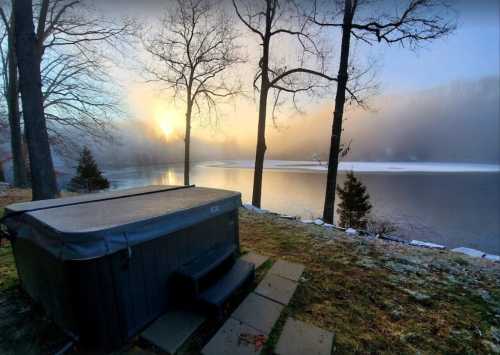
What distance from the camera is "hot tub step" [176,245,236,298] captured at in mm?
1999

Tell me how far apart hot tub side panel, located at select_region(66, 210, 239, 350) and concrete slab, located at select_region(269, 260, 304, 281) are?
1327 millimetres

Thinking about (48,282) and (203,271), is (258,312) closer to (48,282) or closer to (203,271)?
(203,271)

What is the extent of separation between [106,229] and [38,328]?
135 centimetres

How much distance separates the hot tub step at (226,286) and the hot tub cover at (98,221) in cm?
69

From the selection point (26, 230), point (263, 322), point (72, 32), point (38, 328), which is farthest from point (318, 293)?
point (72, 32)

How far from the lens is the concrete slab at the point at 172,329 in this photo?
1.71 m

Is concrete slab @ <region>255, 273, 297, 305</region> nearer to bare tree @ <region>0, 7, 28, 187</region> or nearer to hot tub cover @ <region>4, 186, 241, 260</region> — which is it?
hot tub cover @ <region>4, 186, 241, 260</region>

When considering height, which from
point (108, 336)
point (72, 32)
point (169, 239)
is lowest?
point (108, 336)

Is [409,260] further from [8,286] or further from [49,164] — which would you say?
[49,164]

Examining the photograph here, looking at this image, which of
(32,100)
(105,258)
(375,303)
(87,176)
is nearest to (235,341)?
(105,258)

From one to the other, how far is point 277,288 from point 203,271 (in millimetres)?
1010

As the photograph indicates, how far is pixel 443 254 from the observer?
3758mm

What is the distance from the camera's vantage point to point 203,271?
2.06 m

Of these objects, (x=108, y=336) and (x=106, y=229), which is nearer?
(x=106, y=229)
